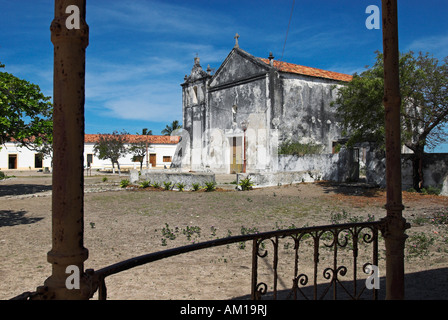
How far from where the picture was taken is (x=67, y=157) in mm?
1642

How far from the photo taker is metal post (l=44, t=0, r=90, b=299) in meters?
1.64

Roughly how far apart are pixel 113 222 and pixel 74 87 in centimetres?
830

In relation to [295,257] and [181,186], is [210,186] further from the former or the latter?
[295,257]

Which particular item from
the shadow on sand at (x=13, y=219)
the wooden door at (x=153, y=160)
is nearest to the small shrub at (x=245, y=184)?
the shadow on sand at (x=13, y=219)

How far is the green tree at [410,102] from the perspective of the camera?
13.6m

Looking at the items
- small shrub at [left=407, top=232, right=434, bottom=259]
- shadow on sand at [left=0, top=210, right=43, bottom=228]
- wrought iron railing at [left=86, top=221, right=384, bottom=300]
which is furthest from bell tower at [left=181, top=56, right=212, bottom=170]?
wrought iron railing at [left=86, top=221, right=384, bottom=300]

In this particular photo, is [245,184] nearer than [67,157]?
No

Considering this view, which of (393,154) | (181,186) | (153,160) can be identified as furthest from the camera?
(153,160)

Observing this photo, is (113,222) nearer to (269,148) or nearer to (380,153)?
(380,153)

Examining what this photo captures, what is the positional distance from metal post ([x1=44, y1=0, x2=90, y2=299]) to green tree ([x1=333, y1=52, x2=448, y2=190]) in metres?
13.6

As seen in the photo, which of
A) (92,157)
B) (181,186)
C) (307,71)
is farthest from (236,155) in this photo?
(92,157)

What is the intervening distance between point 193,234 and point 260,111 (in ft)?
58.0

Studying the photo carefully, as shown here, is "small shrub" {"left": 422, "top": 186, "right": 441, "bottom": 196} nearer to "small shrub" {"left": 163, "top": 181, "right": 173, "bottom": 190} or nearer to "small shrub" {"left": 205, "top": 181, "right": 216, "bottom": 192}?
"small shrub" {"left": 205, "top": 181, "right": 216, "bottom": 192}
